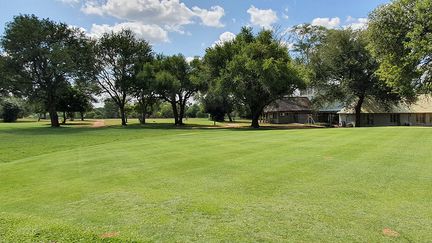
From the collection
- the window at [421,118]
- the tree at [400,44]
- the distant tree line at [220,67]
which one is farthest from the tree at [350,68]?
the tree at [400,44]

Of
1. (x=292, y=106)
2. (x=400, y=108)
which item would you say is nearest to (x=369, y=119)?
(x=400, y=108)

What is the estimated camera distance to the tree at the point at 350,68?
49219 mm

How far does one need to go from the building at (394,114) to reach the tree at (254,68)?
18843 mm

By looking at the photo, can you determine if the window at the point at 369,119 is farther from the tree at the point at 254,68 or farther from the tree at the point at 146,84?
the tree at the point at 146,84

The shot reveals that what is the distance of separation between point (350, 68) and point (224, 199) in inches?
1908

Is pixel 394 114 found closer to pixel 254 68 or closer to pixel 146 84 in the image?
pixel 254 68

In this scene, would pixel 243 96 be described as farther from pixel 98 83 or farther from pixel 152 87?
pixel 98 83

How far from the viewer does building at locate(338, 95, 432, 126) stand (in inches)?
2101

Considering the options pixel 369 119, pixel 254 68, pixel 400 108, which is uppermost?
pixel 254 68

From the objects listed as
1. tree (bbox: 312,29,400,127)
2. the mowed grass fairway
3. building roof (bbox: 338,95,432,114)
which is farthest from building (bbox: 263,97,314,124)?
the mowed grass fairway

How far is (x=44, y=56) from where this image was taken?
4859 centimetres

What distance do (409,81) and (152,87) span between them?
33.5 meters

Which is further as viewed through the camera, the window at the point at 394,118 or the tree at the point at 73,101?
the tree at the point at 73,101

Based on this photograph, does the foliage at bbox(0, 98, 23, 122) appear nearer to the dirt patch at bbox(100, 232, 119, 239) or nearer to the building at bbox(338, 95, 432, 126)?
the building at bbox(338, 95, 432, 126)
